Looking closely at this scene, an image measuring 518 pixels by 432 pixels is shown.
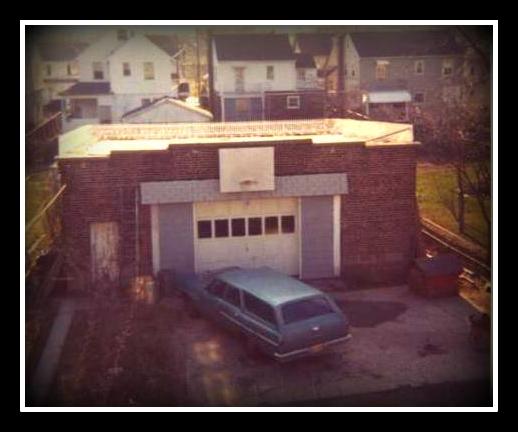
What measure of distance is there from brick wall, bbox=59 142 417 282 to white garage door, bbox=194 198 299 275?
3.24 feet

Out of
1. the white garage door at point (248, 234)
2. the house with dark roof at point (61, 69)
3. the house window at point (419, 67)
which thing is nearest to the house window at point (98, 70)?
the house with dark roof at point (61, 69)

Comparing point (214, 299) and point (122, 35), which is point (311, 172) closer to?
point (214, 299)

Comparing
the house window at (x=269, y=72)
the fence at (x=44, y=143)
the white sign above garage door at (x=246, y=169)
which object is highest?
the house window at (x=269, y=72)

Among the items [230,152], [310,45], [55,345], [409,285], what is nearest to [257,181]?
[230,152]

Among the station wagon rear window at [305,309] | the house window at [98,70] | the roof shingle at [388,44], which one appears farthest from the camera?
the house window at [98,70]

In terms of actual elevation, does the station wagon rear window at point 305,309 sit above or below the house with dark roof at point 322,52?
below

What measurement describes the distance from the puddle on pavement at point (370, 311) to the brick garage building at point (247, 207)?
1664 millimetres

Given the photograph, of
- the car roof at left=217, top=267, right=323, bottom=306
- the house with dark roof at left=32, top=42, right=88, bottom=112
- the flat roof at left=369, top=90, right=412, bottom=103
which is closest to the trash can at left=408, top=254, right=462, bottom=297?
the car roof at left=217, top=267, right=323, bottom=306

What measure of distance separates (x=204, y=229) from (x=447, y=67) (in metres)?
26.2

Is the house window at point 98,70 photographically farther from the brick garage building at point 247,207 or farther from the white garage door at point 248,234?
the white garage door at point 248,234

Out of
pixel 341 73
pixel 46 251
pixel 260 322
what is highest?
pixel 341 73

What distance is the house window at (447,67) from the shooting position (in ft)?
123

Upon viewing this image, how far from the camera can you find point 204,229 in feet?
55.0

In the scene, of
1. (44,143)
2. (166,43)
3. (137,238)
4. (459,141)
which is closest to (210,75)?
(166,43)
